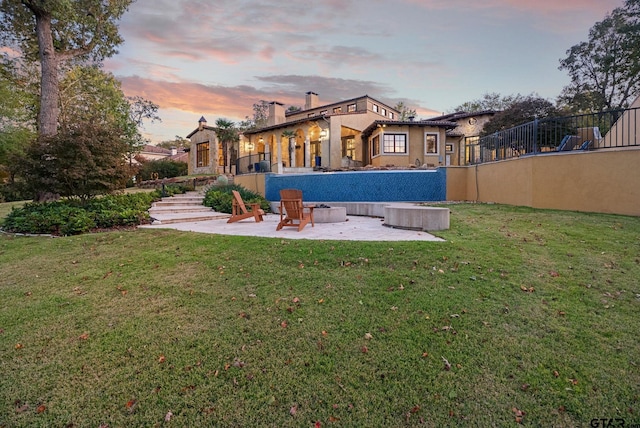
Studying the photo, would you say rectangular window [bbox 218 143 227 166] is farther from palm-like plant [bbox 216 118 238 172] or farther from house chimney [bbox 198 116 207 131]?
house chimney [bbox 198 116 207 131]

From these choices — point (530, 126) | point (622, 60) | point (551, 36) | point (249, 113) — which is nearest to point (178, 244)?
point (530, 126)

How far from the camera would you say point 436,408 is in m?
2.19

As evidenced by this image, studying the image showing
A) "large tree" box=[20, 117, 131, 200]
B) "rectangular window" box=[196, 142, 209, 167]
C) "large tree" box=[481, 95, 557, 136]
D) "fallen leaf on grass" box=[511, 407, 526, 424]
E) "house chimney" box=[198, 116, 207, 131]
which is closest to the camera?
"fallen leaf on grass" box=[511, 407, 526, 424]

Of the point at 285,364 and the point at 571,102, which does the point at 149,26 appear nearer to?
the point at 285,364

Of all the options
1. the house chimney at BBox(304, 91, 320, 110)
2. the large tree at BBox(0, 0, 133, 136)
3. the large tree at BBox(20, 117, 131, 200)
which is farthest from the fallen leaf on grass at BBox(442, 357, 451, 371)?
the house chimney at BBox(304, 91, 320, 110)

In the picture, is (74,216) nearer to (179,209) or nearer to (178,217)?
(178,217)

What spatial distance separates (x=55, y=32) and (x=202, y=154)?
61.3ft

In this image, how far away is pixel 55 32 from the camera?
12570mm

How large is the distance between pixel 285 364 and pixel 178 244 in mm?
4176

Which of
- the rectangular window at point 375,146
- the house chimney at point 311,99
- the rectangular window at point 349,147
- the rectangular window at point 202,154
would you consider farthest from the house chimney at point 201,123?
the rectangular window at point 375,146

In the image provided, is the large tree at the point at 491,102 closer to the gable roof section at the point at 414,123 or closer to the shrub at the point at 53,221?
the gable roof section at the point at 414,123

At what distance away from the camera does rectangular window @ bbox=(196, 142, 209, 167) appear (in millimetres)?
30562

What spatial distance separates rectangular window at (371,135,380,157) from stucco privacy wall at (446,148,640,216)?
10334 mm

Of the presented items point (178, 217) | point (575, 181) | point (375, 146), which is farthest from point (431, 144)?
point (178, 217)
